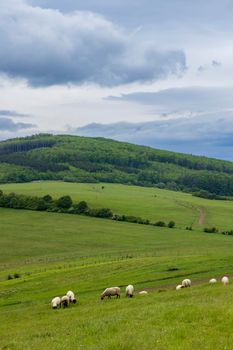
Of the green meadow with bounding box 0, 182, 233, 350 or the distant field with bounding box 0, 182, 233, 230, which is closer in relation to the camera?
the green meadow with bounding box 0, 182, 233, 350

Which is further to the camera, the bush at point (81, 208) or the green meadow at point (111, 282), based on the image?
the bush at point (81, 208)

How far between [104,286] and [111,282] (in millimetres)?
2561

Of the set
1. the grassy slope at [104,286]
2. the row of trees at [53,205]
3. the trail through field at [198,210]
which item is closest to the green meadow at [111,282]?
the grassy slope at [104,286]

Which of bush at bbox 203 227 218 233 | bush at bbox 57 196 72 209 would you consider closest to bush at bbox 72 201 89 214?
bush at bbox 57 196 72 209

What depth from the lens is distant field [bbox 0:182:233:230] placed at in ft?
460

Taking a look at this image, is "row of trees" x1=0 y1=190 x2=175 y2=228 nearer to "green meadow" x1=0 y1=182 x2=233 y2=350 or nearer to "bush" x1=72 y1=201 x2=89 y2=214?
"bush" x1=72 y1=201 x2=89 y2=214

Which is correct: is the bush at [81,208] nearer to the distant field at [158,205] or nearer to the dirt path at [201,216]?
the distant field at [158,205]

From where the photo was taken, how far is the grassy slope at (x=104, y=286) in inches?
739

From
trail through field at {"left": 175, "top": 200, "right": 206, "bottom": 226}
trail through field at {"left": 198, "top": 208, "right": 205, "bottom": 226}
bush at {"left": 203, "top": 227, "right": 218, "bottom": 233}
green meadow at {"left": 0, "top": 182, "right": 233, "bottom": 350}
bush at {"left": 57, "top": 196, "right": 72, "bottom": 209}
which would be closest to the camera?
green meadow at {"left": 0, "top": 182, "right": 233, "bottom": 350}

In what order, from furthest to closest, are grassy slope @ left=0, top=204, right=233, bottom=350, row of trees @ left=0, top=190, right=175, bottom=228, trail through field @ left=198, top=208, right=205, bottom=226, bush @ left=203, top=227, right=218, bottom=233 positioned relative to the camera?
row of trees @ left=0, top=190, right=175, bottom=228 → trail through field @ left=198, top=208, right=205, bottom=226 → bush @ left=203, top=227, right=218, bottom=233 → grassy slope @ left=0, top=204, right=233, bottom=350

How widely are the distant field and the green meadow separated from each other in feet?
2.96

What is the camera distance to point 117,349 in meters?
17.2

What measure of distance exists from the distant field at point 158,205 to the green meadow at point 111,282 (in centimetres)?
90

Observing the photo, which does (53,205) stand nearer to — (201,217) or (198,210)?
(201,217)
